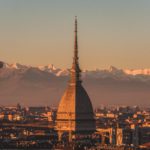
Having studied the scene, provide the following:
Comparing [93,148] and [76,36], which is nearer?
[93,148]

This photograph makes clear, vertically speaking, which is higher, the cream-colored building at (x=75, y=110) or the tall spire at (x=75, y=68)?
the tall spire at (x=75, y=68)

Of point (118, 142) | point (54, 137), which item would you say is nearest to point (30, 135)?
point (54, 137)

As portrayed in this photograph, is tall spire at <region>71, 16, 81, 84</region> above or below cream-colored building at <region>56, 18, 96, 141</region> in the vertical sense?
above

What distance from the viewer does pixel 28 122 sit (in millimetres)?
192500

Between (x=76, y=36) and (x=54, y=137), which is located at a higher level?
(x=76, y=36)

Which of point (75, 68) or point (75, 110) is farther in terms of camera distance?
point (75, 110)

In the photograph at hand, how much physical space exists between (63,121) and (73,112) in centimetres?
165

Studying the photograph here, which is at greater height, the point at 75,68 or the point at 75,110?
the point at 75,68

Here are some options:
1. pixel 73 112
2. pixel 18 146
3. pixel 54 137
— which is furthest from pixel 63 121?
pixel 18 146

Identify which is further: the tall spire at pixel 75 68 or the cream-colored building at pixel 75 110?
the cream-colored building at pixel 75 110

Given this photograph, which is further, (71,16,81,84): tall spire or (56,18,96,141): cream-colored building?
(56,18,96,141): cream-colored building

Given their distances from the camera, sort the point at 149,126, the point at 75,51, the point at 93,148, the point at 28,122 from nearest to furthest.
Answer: the point at 93,148 → the point at 75,51 → the point at 149,126 → the point at 28,122

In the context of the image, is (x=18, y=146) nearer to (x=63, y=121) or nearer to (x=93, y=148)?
(x=93, y=148)

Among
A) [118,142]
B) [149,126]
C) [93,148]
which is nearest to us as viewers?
[93,148]
